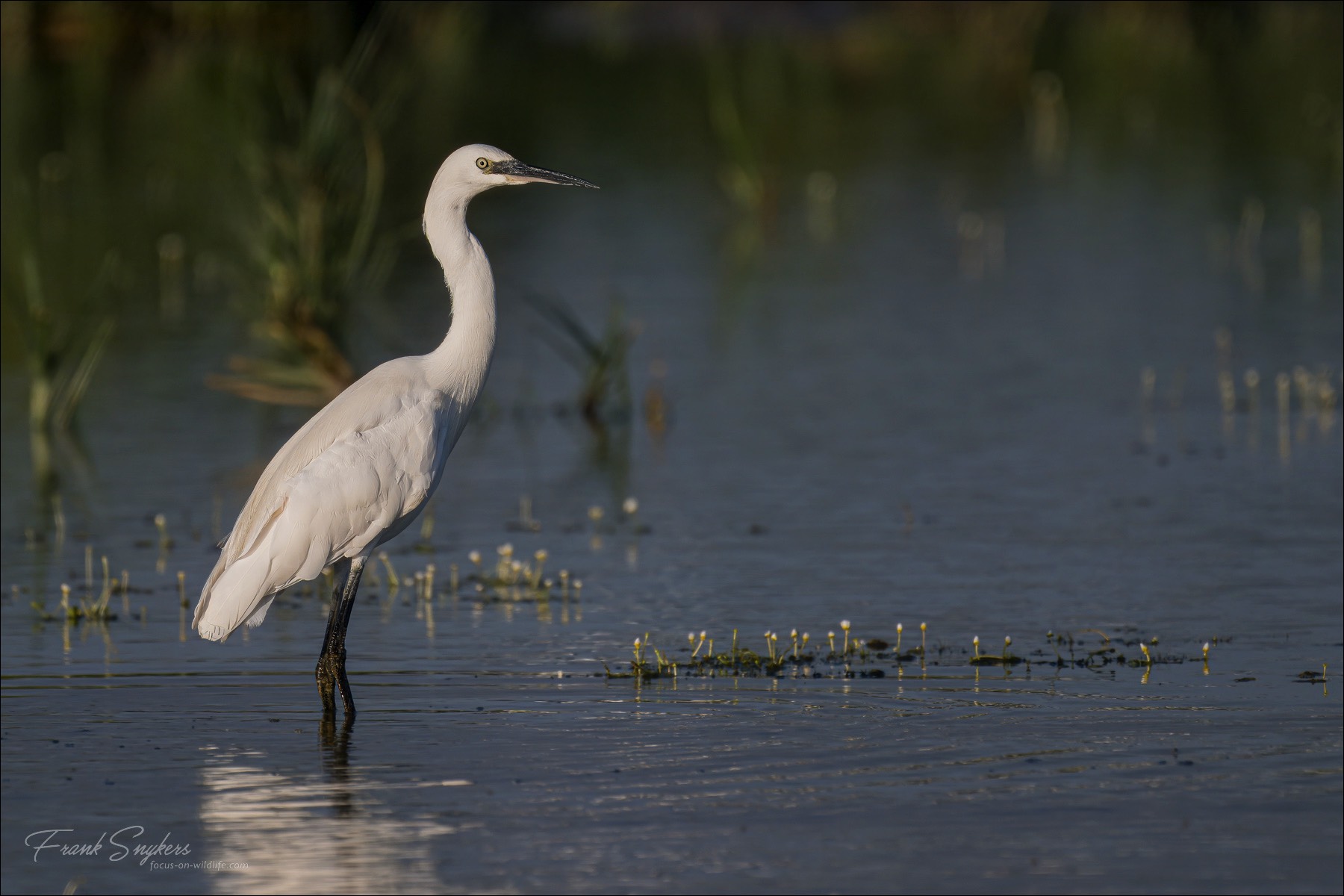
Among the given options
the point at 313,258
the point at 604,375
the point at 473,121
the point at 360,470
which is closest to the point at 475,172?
the point at 360,470

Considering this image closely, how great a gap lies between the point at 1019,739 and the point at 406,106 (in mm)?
22814

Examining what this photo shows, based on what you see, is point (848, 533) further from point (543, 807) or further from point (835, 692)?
point (543, 807)

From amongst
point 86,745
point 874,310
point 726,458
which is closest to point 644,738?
point 86,745

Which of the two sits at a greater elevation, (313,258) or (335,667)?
(313,258)

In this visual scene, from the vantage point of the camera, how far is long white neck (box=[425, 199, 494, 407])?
8.09 metres

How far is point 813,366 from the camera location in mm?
14625

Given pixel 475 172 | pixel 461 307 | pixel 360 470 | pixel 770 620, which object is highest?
pixel 475 172

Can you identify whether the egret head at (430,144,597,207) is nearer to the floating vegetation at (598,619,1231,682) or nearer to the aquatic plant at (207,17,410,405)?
the floating vegetation at (598,619,1231,682)

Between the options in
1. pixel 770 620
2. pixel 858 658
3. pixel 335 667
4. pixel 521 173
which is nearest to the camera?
pixel 335 667

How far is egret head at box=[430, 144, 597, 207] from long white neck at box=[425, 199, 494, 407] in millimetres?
40

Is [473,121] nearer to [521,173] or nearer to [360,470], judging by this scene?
[521,173]

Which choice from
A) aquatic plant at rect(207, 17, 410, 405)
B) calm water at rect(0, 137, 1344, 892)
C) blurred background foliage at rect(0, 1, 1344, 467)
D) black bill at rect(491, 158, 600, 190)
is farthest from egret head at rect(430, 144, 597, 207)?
aquatic plant at rect(207, 17, 410, 405)

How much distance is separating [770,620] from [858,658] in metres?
0.83

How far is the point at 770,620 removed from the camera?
888 cm
